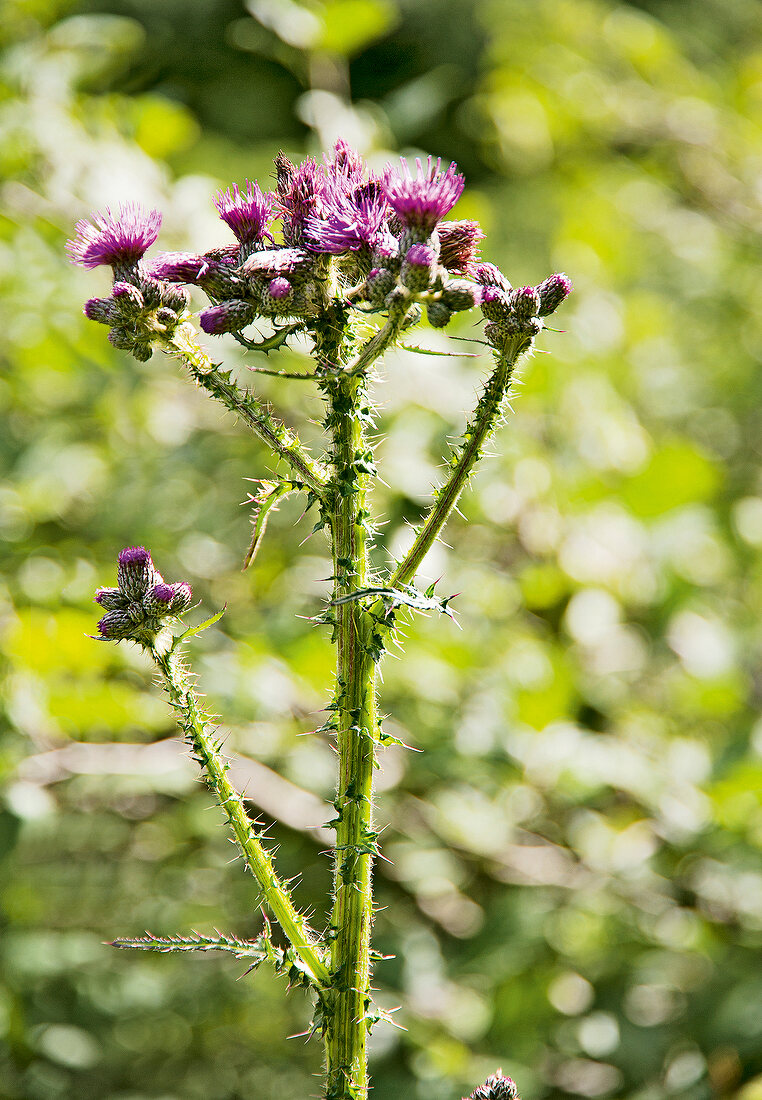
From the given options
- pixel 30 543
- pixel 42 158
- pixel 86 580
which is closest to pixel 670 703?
pixel 86 580

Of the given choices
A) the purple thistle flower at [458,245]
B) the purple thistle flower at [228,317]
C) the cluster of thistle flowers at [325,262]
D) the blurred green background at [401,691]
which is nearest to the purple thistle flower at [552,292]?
the cluster of thistle flowers at [325,262]

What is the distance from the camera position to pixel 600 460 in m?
2.98

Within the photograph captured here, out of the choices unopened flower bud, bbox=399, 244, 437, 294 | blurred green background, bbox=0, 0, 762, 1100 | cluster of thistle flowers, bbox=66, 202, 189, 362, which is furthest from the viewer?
blurred green background, bbox=0, 0, 762, 1100

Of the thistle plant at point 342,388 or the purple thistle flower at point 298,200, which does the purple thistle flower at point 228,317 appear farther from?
the purple thistle flower at point 298,200

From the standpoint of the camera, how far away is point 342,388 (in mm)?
1035

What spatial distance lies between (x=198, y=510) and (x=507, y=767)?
57.5 inches

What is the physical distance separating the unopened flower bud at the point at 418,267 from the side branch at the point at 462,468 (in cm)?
14

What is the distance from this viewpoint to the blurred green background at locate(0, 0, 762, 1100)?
238 centimetres

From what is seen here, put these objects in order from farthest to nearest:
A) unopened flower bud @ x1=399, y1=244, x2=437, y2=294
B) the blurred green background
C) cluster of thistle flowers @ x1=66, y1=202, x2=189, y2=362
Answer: the blurred green background, cluster of thistle flowers @ x1=66, y1=202, x2=189, y2=362, unopened flower bud @ x1=399, y1=244, x2=437, y2=294

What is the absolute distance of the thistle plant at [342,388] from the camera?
101 cm

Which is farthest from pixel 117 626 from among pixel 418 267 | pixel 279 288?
pixel 418 267

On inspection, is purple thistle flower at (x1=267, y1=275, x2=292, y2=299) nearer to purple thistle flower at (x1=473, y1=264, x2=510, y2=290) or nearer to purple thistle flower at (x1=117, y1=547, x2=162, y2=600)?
purple thistle flower at (x1=473, y1=264, x2=510, y2=290)

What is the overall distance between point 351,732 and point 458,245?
59cm

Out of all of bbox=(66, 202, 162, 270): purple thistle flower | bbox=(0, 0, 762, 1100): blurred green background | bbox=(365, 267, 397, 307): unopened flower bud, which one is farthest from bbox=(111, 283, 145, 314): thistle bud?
bbox=(0, 0, 762, 1100): blurred green background
